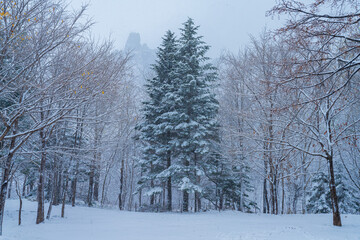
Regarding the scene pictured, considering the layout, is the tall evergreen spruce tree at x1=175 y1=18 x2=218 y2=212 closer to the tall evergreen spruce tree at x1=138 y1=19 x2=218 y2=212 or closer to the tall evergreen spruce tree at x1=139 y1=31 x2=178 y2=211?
the tall evergreen spruce tree at x1=138 y1=19 x2=218 y2=212

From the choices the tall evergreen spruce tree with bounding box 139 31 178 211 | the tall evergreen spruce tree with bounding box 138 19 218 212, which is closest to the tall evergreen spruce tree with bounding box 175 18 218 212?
the tall evergreen spruce tree with bounding box 138 19 218 212

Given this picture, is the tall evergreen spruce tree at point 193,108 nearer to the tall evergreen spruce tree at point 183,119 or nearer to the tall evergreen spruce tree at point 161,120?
the tall evergreen spruce tree at point 183,119

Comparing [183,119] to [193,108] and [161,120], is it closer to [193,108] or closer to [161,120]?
[193,108]

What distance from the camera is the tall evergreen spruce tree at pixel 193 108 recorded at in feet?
50.9

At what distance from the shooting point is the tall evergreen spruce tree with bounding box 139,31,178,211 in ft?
55.0

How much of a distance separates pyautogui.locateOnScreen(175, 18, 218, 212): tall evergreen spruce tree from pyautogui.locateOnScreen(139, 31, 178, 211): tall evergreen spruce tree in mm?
760

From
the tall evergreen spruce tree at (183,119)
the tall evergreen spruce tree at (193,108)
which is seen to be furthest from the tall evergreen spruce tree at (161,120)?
the tall evergreen spruce tree at (193,108)

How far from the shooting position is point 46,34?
518cm

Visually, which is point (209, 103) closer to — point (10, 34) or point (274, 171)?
point (274, 171)

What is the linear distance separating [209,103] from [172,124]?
2.96 metres

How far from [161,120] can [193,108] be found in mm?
2752

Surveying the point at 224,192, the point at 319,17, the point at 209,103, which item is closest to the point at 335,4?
the point at 319,17

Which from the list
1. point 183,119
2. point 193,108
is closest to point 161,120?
point 183,119

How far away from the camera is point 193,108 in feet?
53.3
